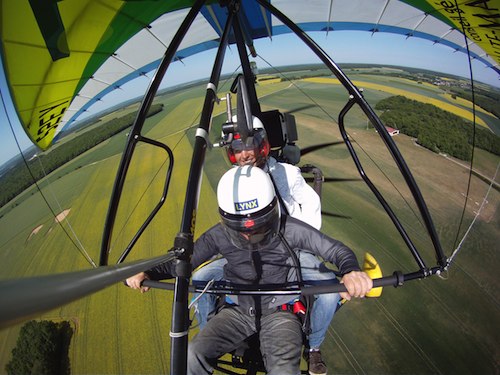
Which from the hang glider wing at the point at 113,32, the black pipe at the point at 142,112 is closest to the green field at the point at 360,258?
the black pipe at the point at 142,112

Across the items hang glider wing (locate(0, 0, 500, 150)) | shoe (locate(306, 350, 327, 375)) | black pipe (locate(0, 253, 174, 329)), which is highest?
hang glider wing (locate(0, 0, 500, 150))

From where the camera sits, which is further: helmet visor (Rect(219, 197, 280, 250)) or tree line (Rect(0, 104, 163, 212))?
tree line (Rect(0, 104, 163, 212))

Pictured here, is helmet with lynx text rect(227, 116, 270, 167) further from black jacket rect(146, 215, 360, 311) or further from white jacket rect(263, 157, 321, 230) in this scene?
black jacket rect(146, 215, 360, 311)

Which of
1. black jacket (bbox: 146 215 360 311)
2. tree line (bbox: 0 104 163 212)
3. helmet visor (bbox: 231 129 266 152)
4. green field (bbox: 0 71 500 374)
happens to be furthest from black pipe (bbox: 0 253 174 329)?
tree line (bbox: 0 104 163 212)

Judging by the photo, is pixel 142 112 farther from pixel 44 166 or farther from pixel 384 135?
pixel 44 166

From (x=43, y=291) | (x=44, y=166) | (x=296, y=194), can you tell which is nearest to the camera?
(x=43, y=291)

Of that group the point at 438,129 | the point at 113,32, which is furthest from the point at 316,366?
the point at 438,129

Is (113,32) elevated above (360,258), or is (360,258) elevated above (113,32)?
(113,32)
